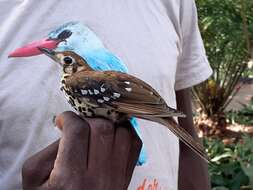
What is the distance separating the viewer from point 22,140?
105 cm

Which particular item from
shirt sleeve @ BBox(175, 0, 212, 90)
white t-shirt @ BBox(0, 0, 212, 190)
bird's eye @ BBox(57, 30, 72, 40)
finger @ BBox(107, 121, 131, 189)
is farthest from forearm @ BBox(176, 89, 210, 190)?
finger @ BBox(107, 121, 131, 189)

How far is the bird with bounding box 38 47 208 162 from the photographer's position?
0.85m

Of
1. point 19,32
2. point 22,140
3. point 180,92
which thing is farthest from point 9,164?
point 180,92

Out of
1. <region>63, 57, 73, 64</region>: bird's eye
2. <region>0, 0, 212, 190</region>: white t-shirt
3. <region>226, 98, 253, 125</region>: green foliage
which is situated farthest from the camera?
<region>226, 98, 253, 125</region>: green foliage

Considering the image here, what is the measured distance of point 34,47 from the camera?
0.99m

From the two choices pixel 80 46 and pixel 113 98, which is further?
pixel 80 46

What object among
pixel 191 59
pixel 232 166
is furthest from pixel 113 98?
pixel 232 166

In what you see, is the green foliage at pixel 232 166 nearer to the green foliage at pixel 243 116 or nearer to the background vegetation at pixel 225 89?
the background vegetation at pixel 225 89

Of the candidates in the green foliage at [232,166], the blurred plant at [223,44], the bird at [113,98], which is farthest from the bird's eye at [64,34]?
the blurred plant at [223,44]

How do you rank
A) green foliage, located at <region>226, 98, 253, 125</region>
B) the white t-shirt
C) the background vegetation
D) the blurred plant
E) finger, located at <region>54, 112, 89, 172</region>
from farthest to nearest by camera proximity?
green foliage, located at <region>226, 98, 253, 125</region>
the blurred plant
the background vegetation
the white t-shirt
finger, located at <region>54, 112, 89, 172</region>

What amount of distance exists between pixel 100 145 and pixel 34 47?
24 cm

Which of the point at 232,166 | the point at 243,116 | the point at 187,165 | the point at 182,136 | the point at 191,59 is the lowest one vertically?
the point at 243,116

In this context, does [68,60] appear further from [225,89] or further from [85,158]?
[225,89]

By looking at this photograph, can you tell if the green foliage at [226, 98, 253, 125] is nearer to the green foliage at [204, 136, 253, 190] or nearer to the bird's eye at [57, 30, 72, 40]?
the green foliage at [204, 136, 253, 190]
